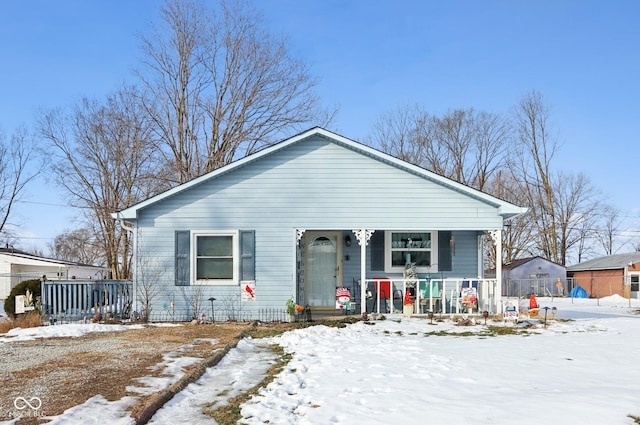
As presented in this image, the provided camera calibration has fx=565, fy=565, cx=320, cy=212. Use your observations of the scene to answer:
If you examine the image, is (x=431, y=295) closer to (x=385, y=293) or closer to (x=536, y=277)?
(x=385, y=293)

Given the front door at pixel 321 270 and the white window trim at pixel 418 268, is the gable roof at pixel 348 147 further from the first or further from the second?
the front door at pixel 321 270

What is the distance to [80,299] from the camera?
13.8 meters

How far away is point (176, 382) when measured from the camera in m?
6.66

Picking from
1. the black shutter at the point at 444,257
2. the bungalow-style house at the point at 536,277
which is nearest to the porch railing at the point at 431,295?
the black shutter at the point at 444,257

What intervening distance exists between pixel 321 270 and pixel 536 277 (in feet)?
79.6

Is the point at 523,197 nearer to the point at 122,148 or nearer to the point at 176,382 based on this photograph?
the point at 122,148

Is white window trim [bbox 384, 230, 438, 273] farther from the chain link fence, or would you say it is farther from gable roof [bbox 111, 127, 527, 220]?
the chain link fence

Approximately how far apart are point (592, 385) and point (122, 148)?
1071 inches

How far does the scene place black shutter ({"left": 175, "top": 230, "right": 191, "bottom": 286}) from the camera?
13.5 metres

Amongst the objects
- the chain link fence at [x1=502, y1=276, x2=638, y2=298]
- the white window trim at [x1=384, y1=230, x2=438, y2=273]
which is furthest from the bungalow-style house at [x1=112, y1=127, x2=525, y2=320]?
the chain link fence at [x1=502, y1=276, x2=638, y2=298]

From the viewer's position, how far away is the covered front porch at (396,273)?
14000 millimetres

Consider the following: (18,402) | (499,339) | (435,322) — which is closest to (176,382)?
(18,402)

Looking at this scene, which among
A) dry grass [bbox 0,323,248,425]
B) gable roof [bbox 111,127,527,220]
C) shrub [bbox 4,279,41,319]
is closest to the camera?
dry grass [bbox 0,323,248,425]

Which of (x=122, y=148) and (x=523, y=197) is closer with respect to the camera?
(x=122, y=148)
